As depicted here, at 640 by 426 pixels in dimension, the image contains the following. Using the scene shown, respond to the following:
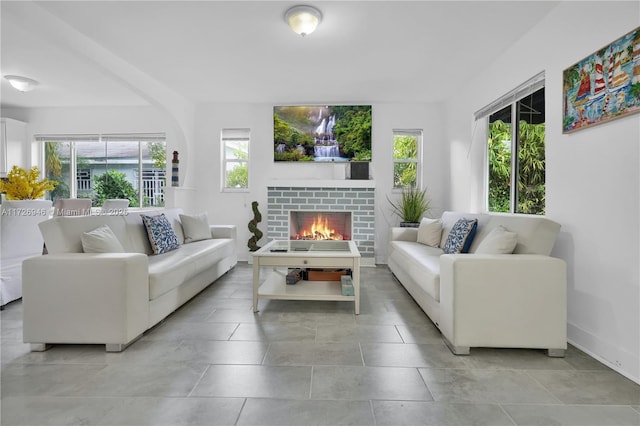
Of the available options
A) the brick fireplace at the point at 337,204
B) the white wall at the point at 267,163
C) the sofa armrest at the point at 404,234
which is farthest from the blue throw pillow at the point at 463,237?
the white wall at the point at 267,163

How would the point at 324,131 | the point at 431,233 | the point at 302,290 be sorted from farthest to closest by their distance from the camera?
the point at 324,131 → the point at 431,233 → the point at 302,290

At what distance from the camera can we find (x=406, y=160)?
528 centimetres

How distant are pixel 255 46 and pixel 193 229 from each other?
2190 millimetres

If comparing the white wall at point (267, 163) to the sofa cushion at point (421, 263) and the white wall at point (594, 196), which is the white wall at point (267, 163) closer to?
the sofa cushion at point (421, 263)

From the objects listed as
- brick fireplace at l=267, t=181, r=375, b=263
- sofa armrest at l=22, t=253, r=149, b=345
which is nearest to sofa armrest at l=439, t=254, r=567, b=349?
sofa armrest at l=22, t=253, r=149, b=345

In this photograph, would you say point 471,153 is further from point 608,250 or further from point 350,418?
point 350,418

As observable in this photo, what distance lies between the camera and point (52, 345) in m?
2.17

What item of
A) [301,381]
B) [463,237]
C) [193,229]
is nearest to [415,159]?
[463,237]

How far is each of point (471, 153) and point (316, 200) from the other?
224 cm

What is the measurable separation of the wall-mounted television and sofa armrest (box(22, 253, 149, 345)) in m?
3.49

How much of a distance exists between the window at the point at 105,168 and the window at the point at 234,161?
114 centimetres

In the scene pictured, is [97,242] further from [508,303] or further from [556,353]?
[556,353]

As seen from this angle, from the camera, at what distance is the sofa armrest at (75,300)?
208 centimetres

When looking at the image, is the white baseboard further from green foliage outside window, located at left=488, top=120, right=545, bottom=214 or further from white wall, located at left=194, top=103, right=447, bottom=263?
white wall, located at left=194, top=103, right=447, bottom=263
